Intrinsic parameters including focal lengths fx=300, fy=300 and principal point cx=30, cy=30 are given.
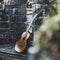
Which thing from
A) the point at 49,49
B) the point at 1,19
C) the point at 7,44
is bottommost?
the point at 7,44

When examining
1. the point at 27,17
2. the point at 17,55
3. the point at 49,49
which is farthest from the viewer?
the point at 27,17

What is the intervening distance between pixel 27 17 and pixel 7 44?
2.17 ft

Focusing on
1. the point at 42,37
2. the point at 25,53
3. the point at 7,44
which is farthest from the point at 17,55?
the point at 42,37

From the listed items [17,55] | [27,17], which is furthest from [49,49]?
[27,17]

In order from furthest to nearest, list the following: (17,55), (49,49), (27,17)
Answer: (27,17) < (17,55) < (49,49)

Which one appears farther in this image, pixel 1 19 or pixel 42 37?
pixel 1 19

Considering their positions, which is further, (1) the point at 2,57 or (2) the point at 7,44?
(2) the point at 7,44

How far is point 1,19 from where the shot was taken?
18.9ft

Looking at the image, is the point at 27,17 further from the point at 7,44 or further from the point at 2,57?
the point at 2,57

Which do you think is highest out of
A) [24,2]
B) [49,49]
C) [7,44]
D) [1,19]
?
[49,49]

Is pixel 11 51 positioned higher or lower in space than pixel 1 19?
lower

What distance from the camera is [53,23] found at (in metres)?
1.00

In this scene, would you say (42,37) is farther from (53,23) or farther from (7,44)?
(7,44)

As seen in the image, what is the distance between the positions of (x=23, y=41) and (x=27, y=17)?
57cm
